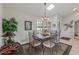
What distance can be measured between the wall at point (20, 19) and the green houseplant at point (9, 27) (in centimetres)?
8

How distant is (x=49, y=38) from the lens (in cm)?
243

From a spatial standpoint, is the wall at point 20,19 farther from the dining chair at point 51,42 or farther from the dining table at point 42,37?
the dining chair at point 51,42

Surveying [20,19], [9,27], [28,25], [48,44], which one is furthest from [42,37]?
[9,27]

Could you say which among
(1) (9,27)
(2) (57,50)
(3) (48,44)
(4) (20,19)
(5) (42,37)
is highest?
(4) (20,19)

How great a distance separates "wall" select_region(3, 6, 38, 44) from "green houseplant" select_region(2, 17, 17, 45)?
3.3 inches

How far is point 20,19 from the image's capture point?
2.40 m

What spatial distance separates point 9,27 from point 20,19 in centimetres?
29

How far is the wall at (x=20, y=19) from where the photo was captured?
93.0 inches

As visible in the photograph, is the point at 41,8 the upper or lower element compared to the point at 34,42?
upper

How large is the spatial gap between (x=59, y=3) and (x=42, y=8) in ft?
1.22

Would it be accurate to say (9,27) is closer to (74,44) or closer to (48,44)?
(48,44)

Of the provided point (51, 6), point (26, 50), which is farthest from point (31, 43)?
point (51, 6)

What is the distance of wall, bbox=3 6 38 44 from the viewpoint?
236 centimetres
